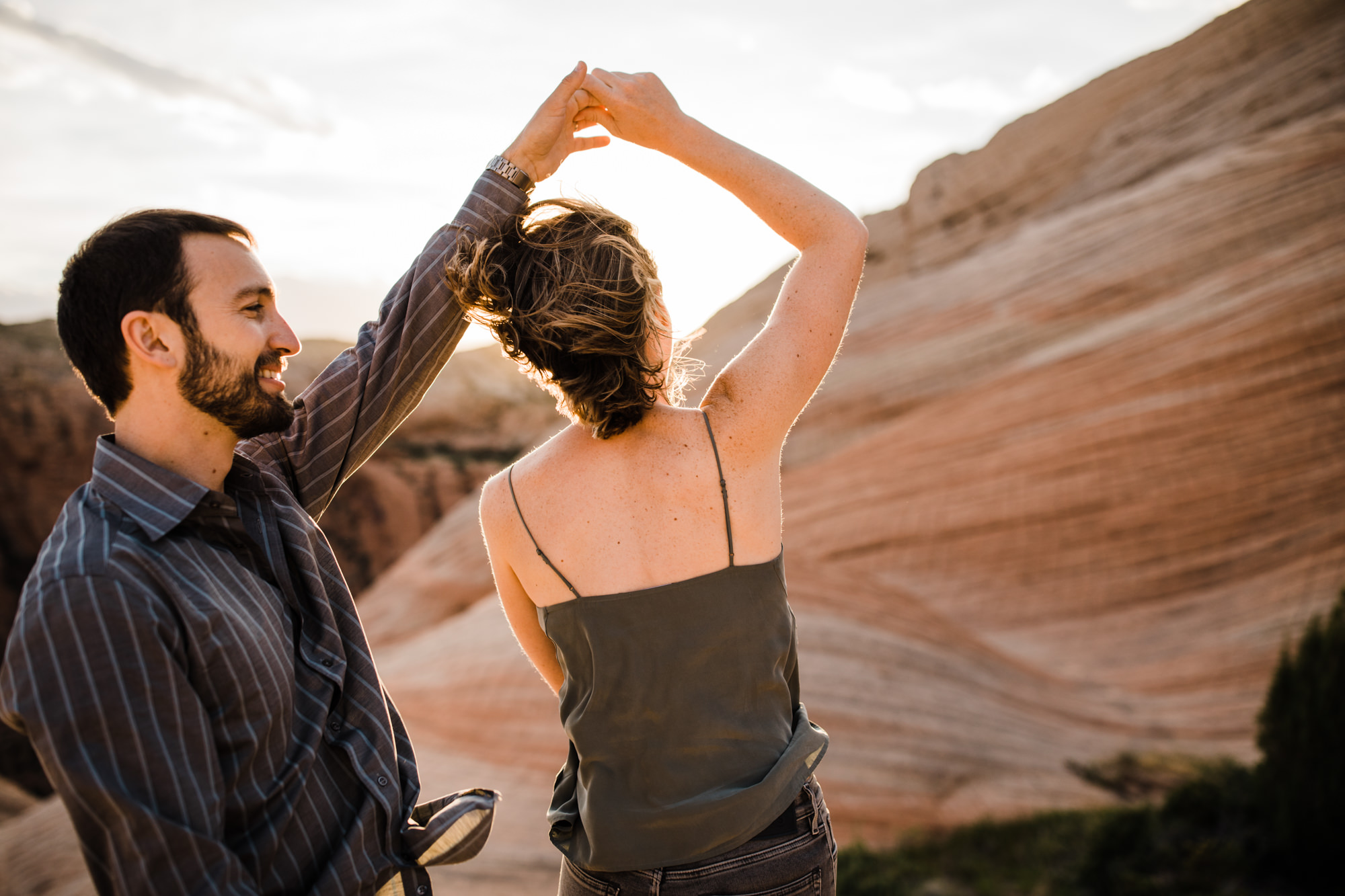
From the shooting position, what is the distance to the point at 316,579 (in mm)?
1615

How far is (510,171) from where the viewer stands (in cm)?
202

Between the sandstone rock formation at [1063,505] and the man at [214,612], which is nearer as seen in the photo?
the man at [214,612]

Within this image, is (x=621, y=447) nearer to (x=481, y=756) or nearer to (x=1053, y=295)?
(x=481, y=756)

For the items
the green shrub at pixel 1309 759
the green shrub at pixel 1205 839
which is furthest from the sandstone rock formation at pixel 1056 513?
the green shrub at pixel 1309 759

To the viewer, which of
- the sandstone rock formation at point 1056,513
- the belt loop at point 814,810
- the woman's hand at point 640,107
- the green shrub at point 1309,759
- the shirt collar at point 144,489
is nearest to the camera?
the shirt collar at point 144,489

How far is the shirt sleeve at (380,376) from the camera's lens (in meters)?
1.90

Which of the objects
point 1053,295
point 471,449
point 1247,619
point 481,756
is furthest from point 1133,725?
point 471,449

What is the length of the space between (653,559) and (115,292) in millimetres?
1043

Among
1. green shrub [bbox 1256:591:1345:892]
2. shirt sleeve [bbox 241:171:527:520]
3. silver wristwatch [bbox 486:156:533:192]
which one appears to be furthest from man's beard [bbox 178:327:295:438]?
green shrub [bbox 1256:591:1345:892]

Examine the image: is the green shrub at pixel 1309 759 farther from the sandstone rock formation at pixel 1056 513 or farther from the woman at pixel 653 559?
the woman at pixel 653 559

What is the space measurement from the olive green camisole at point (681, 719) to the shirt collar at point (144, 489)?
2.00 ft

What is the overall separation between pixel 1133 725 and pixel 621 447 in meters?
6.87

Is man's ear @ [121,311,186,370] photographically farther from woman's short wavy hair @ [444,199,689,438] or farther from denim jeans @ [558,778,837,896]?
denim jeans @ [558,778,837,896]

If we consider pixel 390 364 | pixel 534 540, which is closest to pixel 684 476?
pixel 534 540
